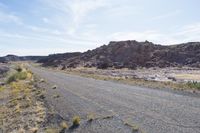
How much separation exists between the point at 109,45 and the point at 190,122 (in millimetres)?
125134

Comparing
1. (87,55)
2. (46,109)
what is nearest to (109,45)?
(87,55)

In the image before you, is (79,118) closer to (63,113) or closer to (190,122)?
(63,113)

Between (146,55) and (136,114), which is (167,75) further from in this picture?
(146,55)

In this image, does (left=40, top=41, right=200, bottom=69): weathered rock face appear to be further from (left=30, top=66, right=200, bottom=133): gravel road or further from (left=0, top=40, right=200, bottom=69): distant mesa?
(left=30, top=66, right=200, bottom=133): gravel road

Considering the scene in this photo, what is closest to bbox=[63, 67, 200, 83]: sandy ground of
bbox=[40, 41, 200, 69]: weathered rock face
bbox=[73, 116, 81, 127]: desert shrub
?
bbox=[40, 41, 200, 69]: weathered rock face

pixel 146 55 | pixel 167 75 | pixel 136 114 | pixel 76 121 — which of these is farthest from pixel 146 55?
pixel 76 121

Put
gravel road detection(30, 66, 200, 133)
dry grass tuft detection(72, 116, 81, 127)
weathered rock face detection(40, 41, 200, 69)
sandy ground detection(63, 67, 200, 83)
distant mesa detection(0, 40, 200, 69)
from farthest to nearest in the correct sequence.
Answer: weathered rock face detection(40, 41, 200, 69) < distant mesa detection(0, 40, 200, 69) < sandy ground detection(63, 67, 200, 83) < dry grass tuft detection(72, 116, 81, 127) < gravel road detection(30, 66, 200, 133)

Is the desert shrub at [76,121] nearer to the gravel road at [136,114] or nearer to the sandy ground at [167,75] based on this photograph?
the gravel road at [136,114]

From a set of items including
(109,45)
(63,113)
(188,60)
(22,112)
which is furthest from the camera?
(109,45)

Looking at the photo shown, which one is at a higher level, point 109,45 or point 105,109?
point 109,45

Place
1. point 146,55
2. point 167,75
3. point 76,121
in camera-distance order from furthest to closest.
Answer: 1. point 146,55
2. point 167,75
3. point 76,121

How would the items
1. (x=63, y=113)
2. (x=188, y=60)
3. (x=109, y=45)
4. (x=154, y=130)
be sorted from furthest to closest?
(x=109, y=45)
(x=188, y=60)
(x=63, y=113)
(x=154, y=130)

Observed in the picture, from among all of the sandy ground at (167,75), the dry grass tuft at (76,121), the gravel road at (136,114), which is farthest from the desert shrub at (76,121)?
the sandy ground at (167,75)

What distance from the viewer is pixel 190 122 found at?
13.6 m
